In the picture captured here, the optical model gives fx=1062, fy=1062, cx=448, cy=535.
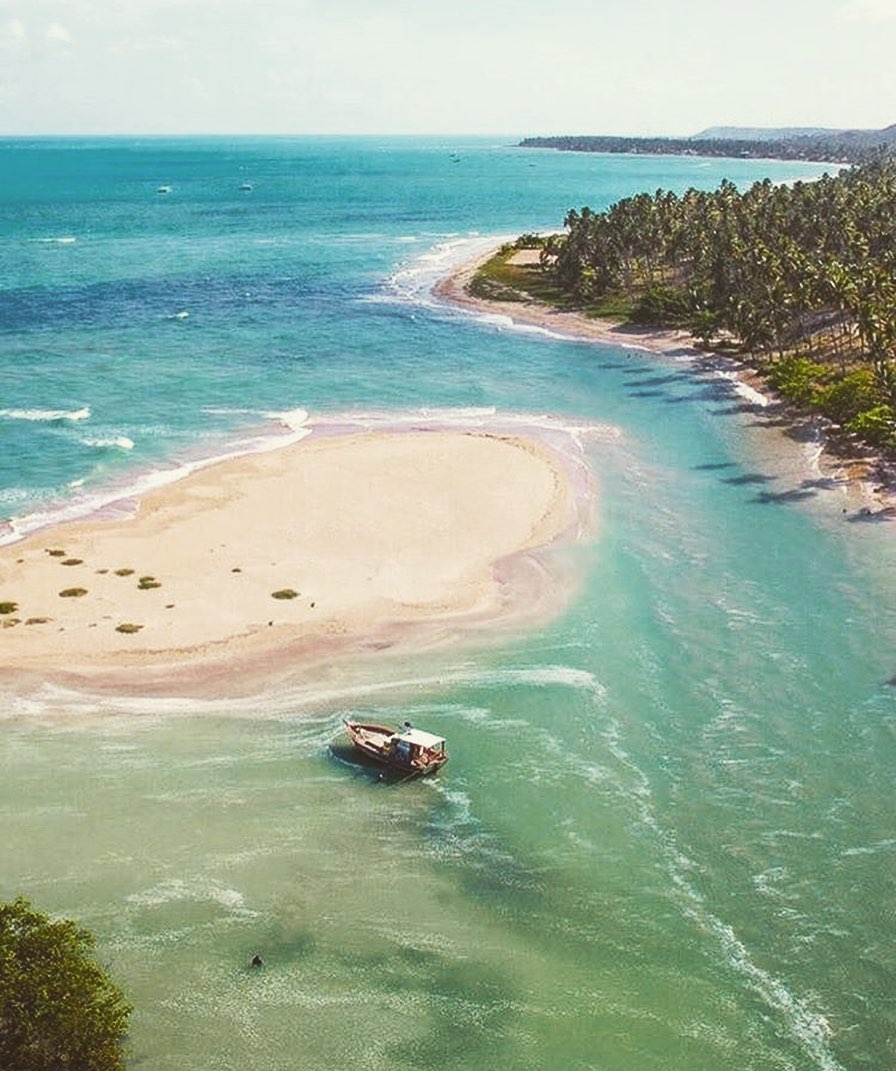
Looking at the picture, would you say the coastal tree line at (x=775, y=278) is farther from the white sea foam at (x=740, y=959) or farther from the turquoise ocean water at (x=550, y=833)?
the white sea foam at (x=740, y=959)

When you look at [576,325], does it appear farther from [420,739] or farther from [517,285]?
[420,739]

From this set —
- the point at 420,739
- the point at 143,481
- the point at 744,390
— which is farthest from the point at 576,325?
the point at 420,739

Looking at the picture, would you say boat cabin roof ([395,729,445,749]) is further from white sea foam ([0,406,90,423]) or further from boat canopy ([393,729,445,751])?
white sea foam ([0,406,90,423])

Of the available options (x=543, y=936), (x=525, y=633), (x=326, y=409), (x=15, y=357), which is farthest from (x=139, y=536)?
(x=15, y=357)

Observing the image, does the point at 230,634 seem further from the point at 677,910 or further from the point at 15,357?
the point at 15,357

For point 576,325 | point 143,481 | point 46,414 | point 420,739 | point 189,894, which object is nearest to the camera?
point 189,894

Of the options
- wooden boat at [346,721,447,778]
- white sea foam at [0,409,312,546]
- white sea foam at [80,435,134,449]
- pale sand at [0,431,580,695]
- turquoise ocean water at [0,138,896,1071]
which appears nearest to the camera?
turquoise ocean water at [0,138,896,1071]

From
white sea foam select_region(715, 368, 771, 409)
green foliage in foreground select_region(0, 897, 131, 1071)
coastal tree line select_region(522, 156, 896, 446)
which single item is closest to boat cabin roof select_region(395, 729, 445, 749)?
green foliage in foreground select_region(0, 897, 131, 1071)
